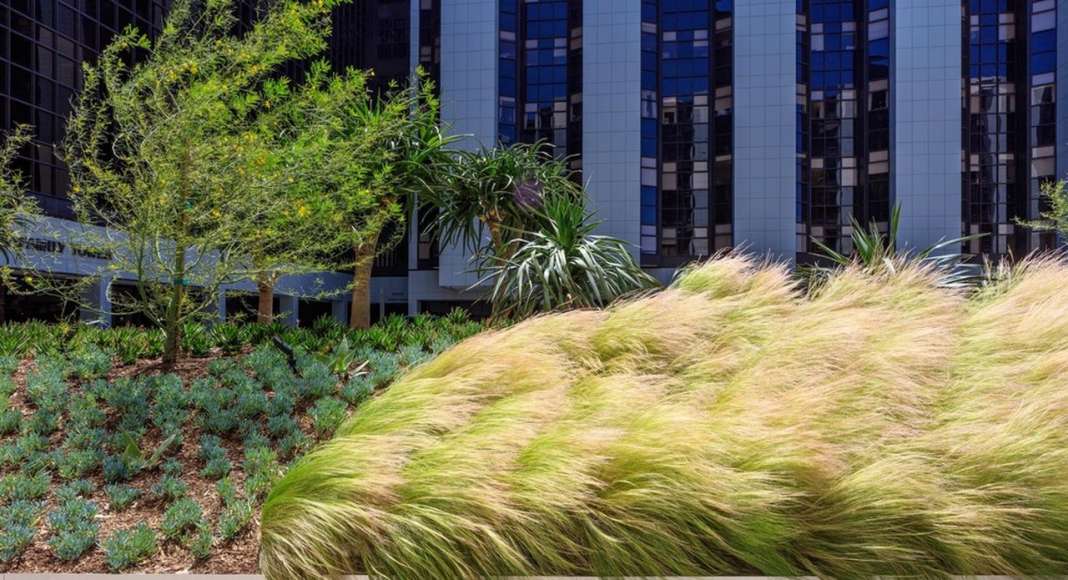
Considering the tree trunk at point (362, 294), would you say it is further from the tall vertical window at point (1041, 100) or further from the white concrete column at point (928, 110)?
the tall vertical window at point (1041, 100)

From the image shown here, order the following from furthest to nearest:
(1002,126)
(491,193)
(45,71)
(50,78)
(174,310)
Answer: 1. (1002,126)
2. (50,78)
3. (45,71)
4. (491,193)
5. (174,310)

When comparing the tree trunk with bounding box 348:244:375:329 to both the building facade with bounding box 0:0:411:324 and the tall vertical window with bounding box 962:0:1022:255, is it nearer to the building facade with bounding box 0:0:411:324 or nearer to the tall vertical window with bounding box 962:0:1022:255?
the building facade with bounding box 0:0:411:324

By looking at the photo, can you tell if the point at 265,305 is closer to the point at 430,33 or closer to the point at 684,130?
the point at 684,130

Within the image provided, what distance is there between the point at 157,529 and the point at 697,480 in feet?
12.4

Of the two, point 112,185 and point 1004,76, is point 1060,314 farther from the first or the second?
point 1004,76

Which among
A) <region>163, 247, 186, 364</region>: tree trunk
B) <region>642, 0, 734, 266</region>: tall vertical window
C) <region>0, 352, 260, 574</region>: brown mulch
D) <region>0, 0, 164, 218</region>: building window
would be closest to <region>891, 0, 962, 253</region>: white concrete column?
<region>642, 0, 734, 266</region>: tall vertical window

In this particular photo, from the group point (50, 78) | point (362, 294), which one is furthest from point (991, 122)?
point (50, 78)

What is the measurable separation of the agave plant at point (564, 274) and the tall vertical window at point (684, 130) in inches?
1300

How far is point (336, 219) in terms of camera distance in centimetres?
1016

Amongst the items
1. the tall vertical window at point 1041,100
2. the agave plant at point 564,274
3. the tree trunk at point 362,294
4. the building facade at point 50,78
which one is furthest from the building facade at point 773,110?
the agave plant at point 564,274

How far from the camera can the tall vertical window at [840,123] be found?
4519cm

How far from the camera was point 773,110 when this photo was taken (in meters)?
44.6

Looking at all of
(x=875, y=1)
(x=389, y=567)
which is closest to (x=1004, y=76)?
(x=875, y=1)

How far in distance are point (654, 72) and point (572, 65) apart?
17.3 feet
